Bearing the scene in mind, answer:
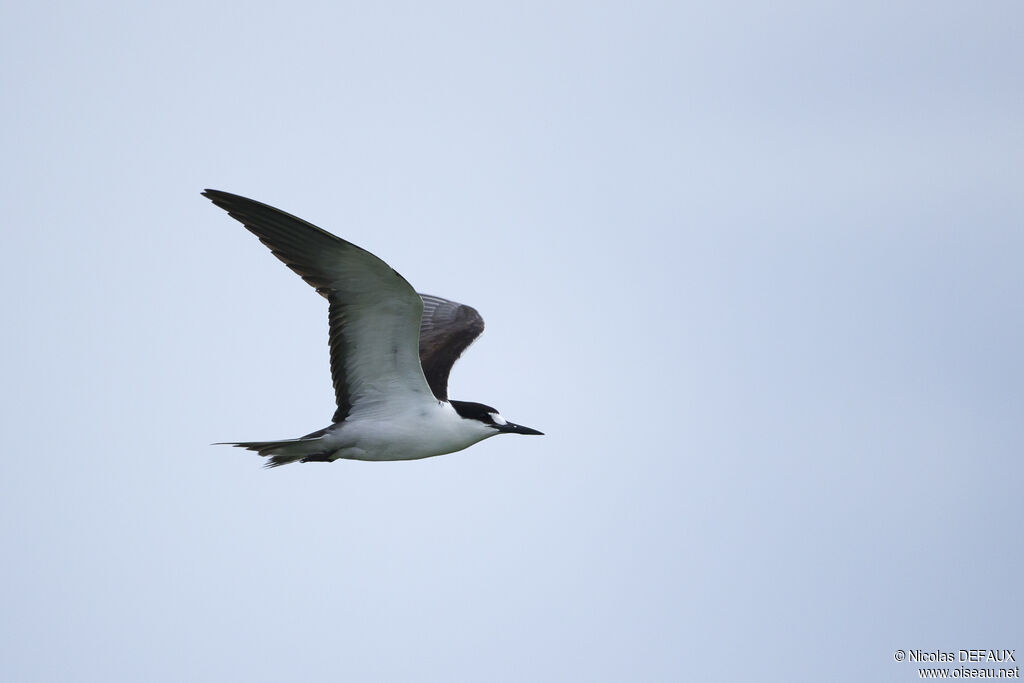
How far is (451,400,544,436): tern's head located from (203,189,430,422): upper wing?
428mm

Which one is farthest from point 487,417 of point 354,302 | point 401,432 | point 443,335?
point 443,335

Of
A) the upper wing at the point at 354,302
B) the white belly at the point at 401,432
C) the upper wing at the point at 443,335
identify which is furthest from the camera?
the upper wing at the point at 443,335

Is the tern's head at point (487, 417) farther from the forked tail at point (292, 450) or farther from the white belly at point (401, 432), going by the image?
the forked tail at point (292, 450)

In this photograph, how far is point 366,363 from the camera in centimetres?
1085

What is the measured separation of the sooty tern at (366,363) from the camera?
10055mm

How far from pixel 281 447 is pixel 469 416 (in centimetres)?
186

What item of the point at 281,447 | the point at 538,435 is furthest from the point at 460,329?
the point at 281,447

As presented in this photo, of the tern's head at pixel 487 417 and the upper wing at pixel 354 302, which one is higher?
the upper wing at pixel 354 302

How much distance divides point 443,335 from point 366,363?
304 cm

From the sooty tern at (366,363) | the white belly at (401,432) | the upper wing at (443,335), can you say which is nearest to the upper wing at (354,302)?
the sooty tern at (366,363)

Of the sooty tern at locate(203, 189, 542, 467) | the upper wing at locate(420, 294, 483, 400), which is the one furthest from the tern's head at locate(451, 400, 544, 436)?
the upper wing at locate(420, 294, 483, 400)

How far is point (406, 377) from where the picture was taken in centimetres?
1091

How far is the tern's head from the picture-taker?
442 inches

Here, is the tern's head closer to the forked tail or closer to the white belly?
the white belly
